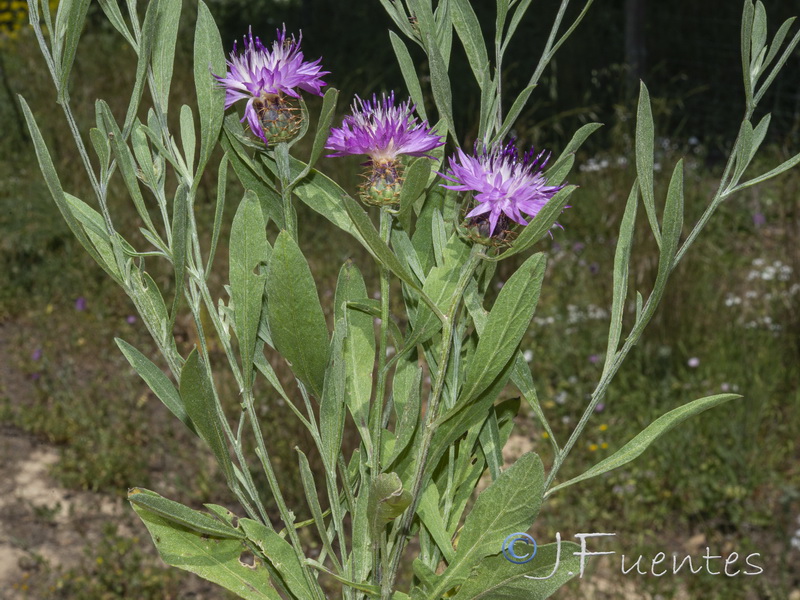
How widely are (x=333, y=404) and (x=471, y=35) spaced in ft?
0.92

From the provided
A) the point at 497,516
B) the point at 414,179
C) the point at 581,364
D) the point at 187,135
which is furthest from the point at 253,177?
the point at 581,364

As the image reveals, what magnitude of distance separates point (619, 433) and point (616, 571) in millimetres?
483

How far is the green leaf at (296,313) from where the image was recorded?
542 mm

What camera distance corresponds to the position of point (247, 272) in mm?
591

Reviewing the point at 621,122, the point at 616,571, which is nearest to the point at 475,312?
the point at 616,571

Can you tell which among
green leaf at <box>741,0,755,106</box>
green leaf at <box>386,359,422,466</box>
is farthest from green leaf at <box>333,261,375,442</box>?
green leaf at <box>741,0,755,106</box>

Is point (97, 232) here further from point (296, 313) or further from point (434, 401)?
point (434, 401)

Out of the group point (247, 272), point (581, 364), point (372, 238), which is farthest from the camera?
point (581, 364)

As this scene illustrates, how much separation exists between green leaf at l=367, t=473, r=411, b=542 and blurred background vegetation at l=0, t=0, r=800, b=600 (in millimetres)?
767

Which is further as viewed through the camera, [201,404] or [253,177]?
[253,177]

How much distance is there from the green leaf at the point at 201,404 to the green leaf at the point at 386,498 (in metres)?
0.10

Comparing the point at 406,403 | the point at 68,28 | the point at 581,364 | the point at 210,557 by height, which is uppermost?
the point at 68,28

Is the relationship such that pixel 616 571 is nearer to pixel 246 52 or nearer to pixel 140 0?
pixel 246 52

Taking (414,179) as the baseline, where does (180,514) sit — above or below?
below
